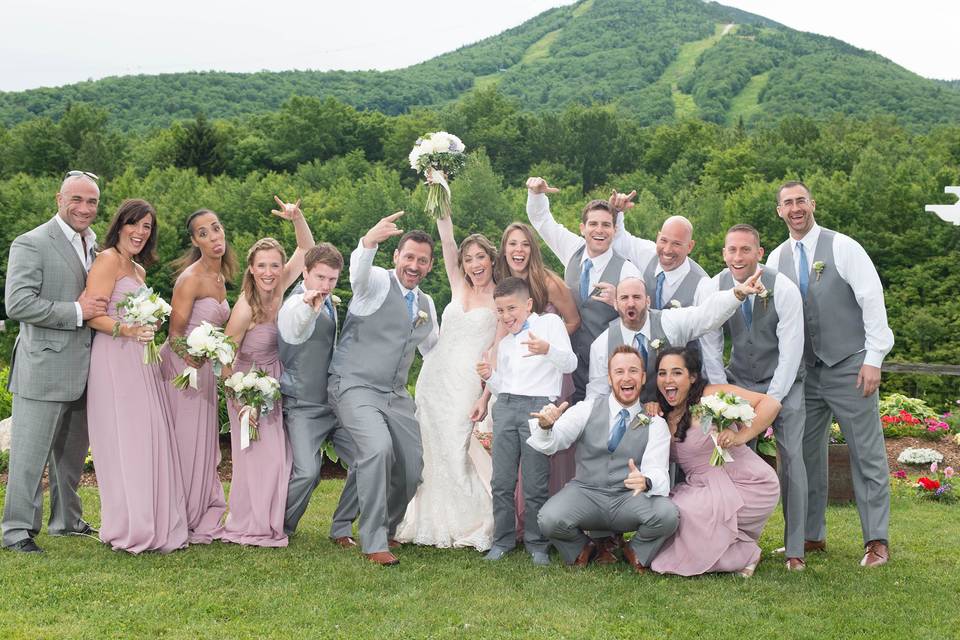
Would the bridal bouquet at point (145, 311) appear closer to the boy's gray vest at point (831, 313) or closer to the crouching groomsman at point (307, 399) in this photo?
the crouching groomsman at point (307, 399)

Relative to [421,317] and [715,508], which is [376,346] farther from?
[715,508]

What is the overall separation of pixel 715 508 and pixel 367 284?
272cm

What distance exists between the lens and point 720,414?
600 centimetres

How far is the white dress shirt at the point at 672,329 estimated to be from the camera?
6305 millimetres

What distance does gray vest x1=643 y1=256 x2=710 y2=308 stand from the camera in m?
6.88

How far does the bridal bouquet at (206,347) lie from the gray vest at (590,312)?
94.7 inches

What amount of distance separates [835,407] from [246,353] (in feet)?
13.3

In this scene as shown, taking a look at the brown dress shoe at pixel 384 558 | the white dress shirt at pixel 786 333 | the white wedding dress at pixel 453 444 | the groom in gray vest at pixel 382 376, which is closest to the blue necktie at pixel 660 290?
the white dress shirt at pixel 786 333

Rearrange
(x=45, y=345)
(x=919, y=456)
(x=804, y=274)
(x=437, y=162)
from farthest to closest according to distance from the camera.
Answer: (x=919, y=456)
(x=437, y=162)
(x=804, y=274)
(x=45, y=345)

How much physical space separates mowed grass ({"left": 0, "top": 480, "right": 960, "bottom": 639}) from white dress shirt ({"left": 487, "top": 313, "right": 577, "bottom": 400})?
3.79 ft

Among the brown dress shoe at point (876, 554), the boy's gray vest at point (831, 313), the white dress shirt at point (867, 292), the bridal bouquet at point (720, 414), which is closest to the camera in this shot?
the bridal bouquet at point (720, 414)

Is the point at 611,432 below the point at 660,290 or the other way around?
below

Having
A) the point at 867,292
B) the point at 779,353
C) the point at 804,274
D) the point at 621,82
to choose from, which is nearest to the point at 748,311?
the point at 779,353

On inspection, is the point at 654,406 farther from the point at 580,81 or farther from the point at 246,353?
the point at 580,81
